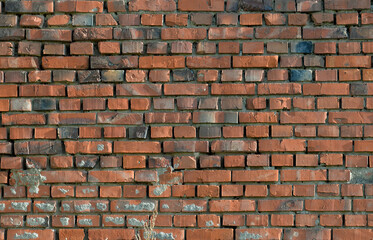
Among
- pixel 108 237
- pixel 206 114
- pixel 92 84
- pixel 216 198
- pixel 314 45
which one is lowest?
pixel 108 237

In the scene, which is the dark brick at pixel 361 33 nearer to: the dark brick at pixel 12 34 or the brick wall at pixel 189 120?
the brick wall at pixel 189 120

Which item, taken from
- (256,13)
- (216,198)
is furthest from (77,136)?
Answer: (256,13)

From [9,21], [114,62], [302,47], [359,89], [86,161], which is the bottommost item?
[86,161]

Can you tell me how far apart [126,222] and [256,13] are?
→ 151 cm

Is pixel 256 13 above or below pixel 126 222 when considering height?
above

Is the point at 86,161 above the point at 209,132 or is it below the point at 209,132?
below

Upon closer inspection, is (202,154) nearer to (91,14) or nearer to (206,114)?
(206,114)

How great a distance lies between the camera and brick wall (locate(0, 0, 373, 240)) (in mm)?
2602

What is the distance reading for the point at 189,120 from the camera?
104 inches

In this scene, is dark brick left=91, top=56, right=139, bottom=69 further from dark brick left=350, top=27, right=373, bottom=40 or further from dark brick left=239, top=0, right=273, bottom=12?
dark brick left=350, top=27, right=373, bottom=40

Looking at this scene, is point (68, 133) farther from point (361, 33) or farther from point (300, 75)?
point (361, 33)

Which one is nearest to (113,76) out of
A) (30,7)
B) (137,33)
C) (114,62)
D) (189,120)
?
(114,62)

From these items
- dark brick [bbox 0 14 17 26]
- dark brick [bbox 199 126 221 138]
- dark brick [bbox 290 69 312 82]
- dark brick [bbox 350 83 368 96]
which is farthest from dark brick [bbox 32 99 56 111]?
dark brick [bbox 350 83 368 96]

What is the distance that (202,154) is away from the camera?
2643mm
